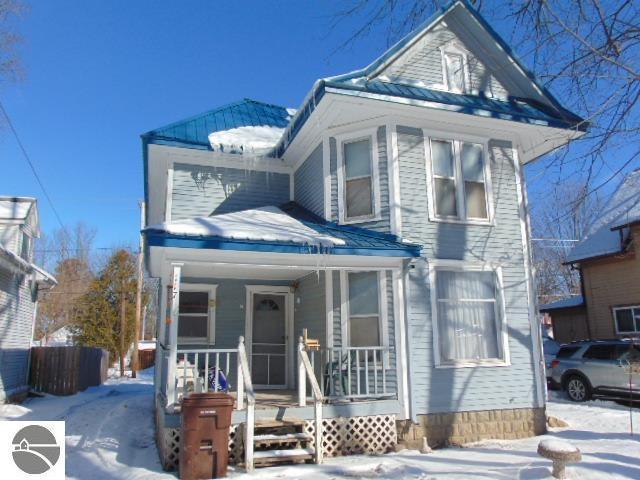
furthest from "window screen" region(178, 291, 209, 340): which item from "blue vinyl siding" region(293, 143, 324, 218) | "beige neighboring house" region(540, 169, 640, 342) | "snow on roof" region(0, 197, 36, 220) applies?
Result: "beige neighboring house" region(540, 169, 640, 342)

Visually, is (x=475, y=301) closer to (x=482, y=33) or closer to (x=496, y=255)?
(x=496, y=255)

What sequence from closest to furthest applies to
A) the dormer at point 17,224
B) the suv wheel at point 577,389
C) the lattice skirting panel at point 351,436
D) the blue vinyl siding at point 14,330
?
the lattice skirting panel at point 351,436, the suv wheel at point 577,389, the blue vinyl siding at point 14,330, the dormer at point 17,224

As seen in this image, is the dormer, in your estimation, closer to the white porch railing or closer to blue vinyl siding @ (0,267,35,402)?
blue vinyl siding @ (0,267,35,402)

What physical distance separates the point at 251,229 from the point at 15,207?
11737 mm

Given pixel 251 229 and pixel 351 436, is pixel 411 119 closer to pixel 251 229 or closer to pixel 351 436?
pixel 251 229

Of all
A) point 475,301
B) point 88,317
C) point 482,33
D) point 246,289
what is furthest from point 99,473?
point 88,317

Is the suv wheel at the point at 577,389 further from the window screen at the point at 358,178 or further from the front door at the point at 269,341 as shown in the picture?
the window screen at the point at 358,178

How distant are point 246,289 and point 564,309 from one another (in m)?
13.4


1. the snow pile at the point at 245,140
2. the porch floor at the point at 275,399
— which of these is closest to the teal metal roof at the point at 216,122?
the snow pile at the point at 245,140

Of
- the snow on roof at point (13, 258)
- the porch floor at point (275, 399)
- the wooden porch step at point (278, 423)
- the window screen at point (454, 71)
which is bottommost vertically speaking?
the wooden porch step at point (278, 423)

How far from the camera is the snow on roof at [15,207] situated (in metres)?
15.7

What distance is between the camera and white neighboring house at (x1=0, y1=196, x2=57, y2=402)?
1366cm

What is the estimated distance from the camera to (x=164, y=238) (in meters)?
7.05

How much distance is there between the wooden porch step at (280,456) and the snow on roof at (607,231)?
41.3 feet
